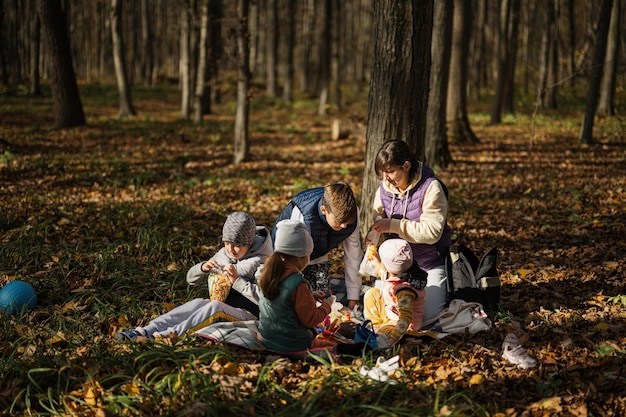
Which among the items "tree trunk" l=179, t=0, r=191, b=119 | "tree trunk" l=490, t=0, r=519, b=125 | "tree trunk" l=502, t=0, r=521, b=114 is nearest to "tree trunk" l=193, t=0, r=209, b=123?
"tree trunk" l=179, t=0, r=191, b=119

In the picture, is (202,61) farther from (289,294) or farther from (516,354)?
(516,354)

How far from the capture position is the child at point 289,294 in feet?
13.3

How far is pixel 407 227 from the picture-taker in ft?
16.8

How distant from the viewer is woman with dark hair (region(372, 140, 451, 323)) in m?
5.02

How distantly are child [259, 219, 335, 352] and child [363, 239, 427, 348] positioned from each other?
0.70 meters

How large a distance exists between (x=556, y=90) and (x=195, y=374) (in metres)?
26.3

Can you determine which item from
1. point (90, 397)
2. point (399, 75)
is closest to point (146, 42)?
point (399, 75)

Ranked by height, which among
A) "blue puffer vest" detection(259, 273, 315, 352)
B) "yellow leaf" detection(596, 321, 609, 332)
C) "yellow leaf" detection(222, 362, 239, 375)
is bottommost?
"yellow leaf" detection(222, 362, 239, 375)

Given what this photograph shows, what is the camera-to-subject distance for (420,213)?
5207 millimetres

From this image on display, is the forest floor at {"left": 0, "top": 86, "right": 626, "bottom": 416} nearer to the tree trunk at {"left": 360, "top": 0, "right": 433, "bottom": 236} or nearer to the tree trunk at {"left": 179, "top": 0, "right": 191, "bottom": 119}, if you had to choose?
the tree trunk at {"left": 360, "top": 0, "right": 433, "bottom": 236}

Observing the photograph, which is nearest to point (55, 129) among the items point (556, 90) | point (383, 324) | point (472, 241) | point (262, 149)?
point (262, 149)

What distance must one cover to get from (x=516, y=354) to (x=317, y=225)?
192 centimetres

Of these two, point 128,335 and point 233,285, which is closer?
point 128,335

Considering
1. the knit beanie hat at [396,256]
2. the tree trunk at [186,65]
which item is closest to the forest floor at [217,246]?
the knit beanie hat at [396,256]
